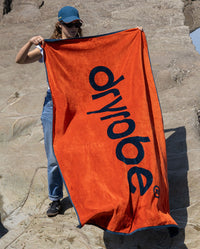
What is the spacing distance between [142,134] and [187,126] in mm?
1546

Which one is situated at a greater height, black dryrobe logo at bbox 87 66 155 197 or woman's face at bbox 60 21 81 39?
woman's face at bbox 60 21 81 39

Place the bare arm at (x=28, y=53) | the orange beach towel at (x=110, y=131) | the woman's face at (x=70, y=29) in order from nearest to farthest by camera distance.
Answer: the orange beach towel at (x=110, y=131), the bare arm at (x=28, y=53), the woman's face at (x=70, y=29)

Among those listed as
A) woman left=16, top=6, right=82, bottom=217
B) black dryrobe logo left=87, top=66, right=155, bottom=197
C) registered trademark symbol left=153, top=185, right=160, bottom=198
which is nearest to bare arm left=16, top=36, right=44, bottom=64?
woman left=16, top=6, right=82, bottom=217

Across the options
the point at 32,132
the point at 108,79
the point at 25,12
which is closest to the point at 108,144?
the point at 108,79

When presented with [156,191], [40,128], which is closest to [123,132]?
[156,191]

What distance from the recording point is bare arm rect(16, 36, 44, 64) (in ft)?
8.43

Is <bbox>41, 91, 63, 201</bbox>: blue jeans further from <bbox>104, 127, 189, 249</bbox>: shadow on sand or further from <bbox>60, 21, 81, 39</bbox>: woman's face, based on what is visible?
<bbox>104, 127, 189, 249</bbox>: shadow on sand

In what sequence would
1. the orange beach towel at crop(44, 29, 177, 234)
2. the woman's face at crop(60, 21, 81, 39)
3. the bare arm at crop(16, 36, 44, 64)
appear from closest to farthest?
the orange beach towel at crop(44, 29, 177, 234) → the bare arm at crop(16, 36, 44, 64) → the woman's face at crop(60, 21, 81, 39)

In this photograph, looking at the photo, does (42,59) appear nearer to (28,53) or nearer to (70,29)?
(28,53)

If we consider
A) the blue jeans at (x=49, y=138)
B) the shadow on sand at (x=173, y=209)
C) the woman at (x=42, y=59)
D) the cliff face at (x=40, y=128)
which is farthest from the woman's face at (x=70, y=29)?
the shadow on sand at (x=173, y=209)

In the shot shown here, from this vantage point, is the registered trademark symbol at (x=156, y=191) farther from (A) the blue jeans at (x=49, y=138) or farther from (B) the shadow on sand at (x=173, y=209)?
(A) the blue jeans at (x=49, y=138)

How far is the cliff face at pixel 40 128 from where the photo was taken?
2.74 meters

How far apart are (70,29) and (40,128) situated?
204 centimetres

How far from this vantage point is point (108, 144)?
2.67m
